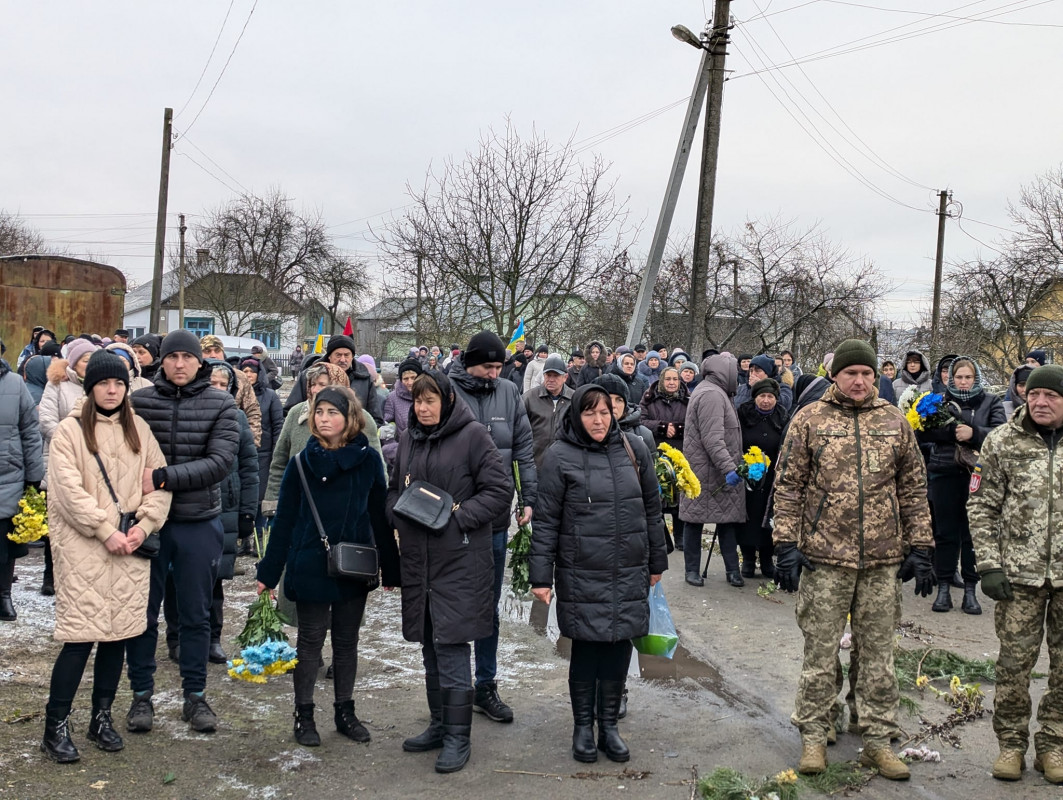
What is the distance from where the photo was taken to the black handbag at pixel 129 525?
4777 millimetres

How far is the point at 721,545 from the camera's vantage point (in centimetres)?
915

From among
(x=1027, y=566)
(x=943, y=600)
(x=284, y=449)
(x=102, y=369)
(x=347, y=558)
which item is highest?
(x=102, y=369)

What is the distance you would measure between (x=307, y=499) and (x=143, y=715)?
1447 millimetres

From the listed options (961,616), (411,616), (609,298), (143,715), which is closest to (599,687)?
(411,616)

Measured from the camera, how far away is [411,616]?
16.1ft

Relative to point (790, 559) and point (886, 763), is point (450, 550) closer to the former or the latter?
point (790, 559)

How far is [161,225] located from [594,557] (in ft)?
85.5

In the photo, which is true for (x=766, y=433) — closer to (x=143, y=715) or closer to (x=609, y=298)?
(x=143, y=715)

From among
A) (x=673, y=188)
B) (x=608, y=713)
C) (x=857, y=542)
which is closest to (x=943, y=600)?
(x=857, y=542)

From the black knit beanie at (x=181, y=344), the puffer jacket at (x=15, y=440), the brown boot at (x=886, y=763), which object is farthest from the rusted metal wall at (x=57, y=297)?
the brown boot at (x=886, y=763)

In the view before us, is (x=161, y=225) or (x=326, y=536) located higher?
(x=161, y=225)

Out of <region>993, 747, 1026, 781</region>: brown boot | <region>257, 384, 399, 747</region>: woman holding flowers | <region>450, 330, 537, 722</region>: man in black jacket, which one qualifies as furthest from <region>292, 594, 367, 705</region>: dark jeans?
<region>993, 747, 1026, 781</region>: brown boot

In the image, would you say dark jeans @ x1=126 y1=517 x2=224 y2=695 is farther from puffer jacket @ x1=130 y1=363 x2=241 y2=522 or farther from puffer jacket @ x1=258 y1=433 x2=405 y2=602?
puffer jacket @ x1=258 y1=433 x2=405 y2=602

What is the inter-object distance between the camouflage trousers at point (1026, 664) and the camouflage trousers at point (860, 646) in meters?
0.55
